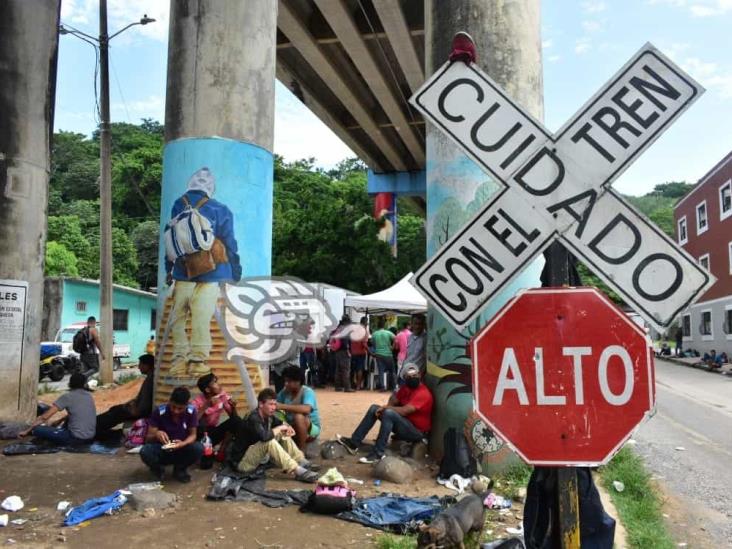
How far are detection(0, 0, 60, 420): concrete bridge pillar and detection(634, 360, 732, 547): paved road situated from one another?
8782mm

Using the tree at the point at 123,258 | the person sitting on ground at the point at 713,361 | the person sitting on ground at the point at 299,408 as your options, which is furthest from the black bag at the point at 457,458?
the tree at the point at 123,258

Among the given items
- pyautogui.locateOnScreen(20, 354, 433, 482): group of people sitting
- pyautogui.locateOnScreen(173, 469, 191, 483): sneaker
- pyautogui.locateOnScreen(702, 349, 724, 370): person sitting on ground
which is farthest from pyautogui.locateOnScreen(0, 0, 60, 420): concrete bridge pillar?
pyautogui.locateOnScreen(702, 349, 724, 370): person sitting on ground

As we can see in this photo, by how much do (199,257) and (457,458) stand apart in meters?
4.13

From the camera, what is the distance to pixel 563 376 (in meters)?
2.55

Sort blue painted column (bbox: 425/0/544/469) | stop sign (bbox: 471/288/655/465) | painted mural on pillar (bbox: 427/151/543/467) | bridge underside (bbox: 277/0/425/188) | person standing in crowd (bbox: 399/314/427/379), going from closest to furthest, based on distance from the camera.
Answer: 1. stop sign (bbox: 471/288/655/465)
2. painted mural on pillar (bbox: 427/151/543/467)
3. blue painted column (bbox: 425/0/544/469)
4. person standing in crowd (bbox: 399/314/427/379)
5. bridge underside (bbox: 277/0/425/188)

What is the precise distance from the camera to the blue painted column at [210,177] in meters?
7.85

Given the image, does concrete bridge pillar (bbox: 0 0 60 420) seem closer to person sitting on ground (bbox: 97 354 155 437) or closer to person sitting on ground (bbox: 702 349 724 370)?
person sitting on ground (bbox: 97 354 155 437)

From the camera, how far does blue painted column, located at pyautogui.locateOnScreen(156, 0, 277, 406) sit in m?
7.85

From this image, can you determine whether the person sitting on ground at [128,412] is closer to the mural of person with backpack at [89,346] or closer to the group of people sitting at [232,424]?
the group of people sitting at [232,424]

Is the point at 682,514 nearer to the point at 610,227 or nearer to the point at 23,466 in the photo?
the point at 610,227

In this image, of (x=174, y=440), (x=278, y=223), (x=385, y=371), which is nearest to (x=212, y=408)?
(x=174, y=440)

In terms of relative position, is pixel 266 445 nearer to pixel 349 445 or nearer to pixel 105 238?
pixel 349 445

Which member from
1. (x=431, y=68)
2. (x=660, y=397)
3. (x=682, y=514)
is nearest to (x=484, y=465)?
(x=682, y=514)

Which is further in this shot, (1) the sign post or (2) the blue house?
(2) the blue house
